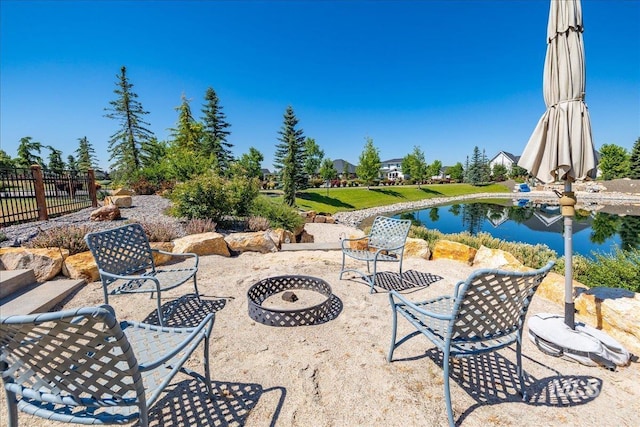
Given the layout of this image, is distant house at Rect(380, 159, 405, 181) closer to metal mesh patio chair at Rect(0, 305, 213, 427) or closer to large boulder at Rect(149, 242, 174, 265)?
large boulder at Rect(149, 242, 174, 265)

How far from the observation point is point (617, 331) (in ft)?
8.61

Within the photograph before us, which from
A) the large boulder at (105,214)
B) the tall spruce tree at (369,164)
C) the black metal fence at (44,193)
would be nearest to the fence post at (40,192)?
the black metal fence at (44,193)

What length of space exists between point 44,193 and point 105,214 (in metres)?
1.60

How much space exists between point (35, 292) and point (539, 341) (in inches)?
231

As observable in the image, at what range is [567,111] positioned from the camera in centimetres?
235

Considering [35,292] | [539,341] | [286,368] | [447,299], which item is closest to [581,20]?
[447,299]

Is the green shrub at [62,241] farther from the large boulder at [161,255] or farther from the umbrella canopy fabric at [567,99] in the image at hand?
the umbrella canopy fabric at [567,99]

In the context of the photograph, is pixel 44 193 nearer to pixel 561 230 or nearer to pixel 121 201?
pixel 121 201

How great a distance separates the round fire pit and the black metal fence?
6.36 metres

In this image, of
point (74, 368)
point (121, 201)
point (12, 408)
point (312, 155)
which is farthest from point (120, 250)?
point (312, 155)

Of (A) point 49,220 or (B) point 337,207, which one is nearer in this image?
(A) point 49,220

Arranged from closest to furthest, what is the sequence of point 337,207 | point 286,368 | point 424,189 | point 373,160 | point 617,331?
point 286,368 < point 617,331 < point 337,207 < point 373,160 < point 424,189

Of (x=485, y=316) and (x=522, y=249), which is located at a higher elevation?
(x=485, y=316)

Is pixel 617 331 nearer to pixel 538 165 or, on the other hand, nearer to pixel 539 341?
pixel 539 341
